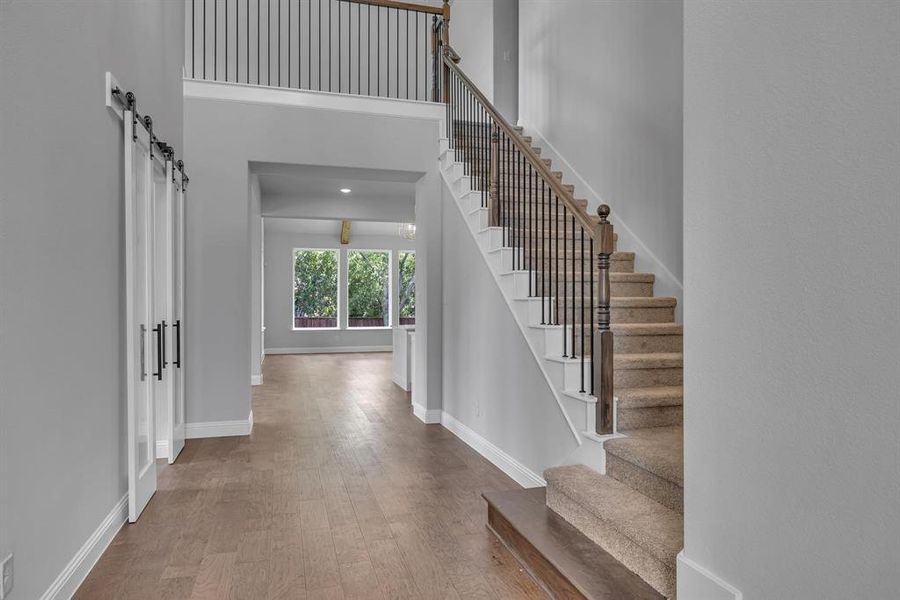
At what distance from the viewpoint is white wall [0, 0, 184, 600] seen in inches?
75.7

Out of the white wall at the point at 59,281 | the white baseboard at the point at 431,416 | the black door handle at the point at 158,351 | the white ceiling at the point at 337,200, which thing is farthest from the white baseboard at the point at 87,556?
the white ceiling at the point at 337,200

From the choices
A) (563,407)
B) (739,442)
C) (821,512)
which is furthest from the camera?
(563,407)

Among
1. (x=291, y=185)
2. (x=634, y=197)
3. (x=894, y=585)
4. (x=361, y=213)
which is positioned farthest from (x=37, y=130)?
(x=361, y=213)

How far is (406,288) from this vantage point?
1376 cm

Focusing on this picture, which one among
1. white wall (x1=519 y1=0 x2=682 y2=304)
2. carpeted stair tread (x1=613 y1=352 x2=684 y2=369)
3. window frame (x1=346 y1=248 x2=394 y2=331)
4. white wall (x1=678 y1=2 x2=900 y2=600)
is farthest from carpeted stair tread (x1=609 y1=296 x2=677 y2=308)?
window frame (x1=346 y1=248 x2=394 y2=331)

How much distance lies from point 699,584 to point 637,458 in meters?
0.80

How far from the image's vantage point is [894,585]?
1270 mm

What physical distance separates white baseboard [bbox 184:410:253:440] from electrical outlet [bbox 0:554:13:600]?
3.22m

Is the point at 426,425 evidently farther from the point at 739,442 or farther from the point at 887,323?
the point at 887,323

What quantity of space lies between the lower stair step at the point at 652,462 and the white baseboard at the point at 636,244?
4.30 ft

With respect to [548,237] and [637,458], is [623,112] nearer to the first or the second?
[548,237]

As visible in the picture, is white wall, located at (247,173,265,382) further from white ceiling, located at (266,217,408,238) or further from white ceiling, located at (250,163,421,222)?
white ceiling, located at (266,217,408,238)

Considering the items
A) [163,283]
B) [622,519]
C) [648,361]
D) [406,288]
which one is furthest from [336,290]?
[622,519]

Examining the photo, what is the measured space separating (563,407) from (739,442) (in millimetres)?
1563
